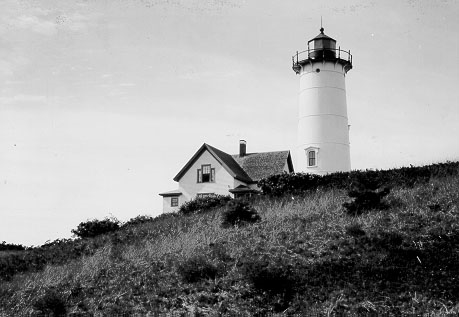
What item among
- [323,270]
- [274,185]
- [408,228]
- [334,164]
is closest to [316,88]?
[334,164]

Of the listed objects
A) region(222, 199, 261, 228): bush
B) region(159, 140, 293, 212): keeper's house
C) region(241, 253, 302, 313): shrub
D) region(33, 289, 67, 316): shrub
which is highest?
region(159, 140, 293, 212): keeper's house

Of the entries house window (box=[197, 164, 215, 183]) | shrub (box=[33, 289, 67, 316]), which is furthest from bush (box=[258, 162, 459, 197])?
house window (box=[197, 164, 215, 183])

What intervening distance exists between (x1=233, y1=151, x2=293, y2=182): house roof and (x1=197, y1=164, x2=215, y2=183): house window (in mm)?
2733

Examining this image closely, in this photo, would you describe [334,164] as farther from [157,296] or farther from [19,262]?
[157,296]

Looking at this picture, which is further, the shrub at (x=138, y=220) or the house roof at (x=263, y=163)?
the house roof at (x=263, y=163)

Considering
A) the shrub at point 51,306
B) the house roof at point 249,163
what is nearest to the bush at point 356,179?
the shrub at point 51,306

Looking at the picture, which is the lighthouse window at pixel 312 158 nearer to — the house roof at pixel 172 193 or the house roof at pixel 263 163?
the house roof at pixel 263 163

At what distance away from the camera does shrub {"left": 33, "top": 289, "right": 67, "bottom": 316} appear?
1279cm

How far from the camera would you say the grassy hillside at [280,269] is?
1136 centimetres

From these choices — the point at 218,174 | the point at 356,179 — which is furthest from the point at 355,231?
the point at 218,174

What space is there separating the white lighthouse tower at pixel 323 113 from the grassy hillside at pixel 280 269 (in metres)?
17.5

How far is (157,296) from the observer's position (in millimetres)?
12711

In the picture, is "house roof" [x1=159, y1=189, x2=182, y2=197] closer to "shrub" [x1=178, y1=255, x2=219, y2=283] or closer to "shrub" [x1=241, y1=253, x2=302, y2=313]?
"shrub" [x1=178, y1=255, x2=219, y2=283]

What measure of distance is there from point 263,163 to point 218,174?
3740 millimetres
